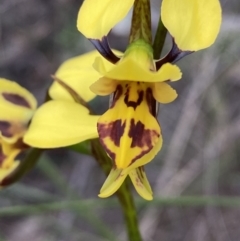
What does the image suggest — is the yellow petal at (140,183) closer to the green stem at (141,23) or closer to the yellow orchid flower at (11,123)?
the green stem at (141,23)

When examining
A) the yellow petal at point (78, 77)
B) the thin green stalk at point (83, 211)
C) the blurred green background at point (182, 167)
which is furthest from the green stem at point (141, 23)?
the blurred green background at point (182, 167)

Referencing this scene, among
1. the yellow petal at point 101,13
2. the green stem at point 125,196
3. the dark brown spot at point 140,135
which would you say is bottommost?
the green stem at point 125,196

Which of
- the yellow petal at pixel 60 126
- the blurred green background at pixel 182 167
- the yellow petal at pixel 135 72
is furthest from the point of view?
the blurred green background at pixel 182 167

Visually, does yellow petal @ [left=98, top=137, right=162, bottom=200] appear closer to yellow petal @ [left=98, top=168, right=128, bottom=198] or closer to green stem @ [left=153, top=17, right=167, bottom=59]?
yellow petal @ [left=98, top=168, right=128, bottom=198]

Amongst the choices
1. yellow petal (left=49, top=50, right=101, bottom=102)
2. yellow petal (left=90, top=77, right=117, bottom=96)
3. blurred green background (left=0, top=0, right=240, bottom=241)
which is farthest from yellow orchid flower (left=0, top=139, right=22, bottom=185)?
blurred green background (left=0, top=0, right=240, bottom=241)

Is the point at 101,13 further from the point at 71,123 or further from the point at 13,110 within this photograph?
the point at 13,110

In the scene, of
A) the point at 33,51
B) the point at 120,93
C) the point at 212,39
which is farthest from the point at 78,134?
the point at 33,51
